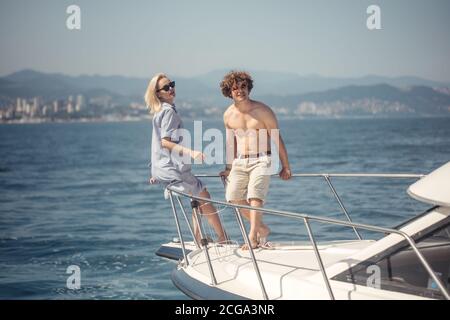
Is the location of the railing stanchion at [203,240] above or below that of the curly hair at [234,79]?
below

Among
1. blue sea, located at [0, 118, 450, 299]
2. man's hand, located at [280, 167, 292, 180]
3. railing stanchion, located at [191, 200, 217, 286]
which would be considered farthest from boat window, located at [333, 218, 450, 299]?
blue sea, located at [0, 118, 450, 299]

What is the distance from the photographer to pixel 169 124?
5.32 m

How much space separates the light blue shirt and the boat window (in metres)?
1.80

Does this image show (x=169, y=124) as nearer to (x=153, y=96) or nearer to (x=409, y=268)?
(x=153, y=96)

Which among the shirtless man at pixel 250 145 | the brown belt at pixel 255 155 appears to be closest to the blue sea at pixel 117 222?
the shirtless man at pixel 250 145

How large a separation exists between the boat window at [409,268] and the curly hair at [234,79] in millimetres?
1850

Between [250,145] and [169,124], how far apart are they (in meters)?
0.66

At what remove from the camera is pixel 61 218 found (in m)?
16.8

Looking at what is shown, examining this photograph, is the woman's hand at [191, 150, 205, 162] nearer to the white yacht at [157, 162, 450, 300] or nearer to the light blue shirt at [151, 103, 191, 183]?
the light blue shirt at [151, 103, 191, 183]

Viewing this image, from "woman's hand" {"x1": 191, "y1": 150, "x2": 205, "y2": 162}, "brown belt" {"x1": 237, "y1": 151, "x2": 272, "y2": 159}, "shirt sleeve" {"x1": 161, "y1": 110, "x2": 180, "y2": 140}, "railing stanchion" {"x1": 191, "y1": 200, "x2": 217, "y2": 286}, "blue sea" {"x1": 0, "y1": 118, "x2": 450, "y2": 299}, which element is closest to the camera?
"railing stanchion" {"x1": 191, "y1": 200, "x2": 217, "y2": 286}

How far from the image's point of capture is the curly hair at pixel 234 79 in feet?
17.6

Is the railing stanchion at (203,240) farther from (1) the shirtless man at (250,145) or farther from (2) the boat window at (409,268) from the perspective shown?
(2) the boat window at (409,268)

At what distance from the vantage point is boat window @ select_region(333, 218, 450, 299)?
157 inches
